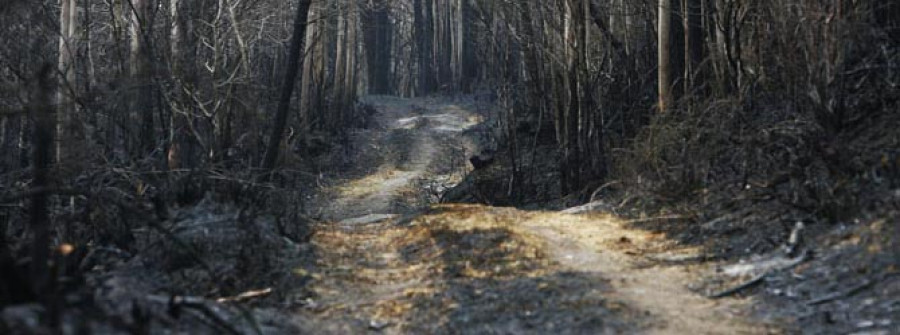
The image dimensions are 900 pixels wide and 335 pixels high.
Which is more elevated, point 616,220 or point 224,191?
point 224,191

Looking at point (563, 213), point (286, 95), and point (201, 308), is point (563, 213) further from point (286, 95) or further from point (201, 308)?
point (201, 308)

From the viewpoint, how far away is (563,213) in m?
10.9

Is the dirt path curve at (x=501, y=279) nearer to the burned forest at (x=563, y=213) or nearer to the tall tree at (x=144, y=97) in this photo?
the burned forest at (x=563, y=213)

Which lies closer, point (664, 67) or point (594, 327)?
point (594, 327)

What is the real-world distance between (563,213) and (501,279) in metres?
4.02

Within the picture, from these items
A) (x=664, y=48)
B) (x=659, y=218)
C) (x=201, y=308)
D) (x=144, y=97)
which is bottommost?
(x=659, y=218)

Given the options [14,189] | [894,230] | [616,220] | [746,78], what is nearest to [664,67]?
[746,78]

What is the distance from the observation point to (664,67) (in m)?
11.8

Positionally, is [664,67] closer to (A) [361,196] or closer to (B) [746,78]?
(B) [746,78]

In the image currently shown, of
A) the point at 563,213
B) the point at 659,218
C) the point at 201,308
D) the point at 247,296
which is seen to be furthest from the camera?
the point at 563,213

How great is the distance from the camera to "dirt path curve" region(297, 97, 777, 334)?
586cm

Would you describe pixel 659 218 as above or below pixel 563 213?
above

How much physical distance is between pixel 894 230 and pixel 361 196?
42.3 feet

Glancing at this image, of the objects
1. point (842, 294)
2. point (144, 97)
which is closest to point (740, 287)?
point (842, 294)
